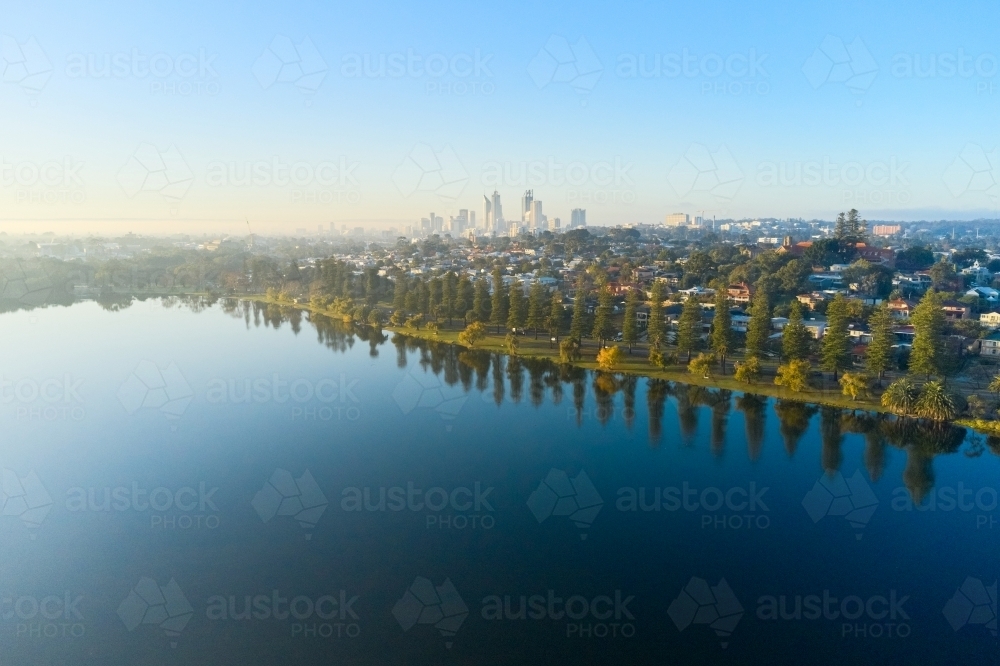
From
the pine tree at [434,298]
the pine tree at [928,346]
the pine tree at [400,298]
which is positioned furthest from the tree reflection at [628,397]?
the pine tree at [400,298]

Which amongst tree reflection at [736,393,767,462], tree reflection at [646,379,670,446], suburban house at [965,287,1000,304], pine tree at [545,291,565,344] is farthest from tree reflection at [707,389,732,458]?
suburban house at [965,287,1000,304]

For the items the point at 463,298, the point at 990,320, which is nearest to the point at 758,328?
the point at 990,320

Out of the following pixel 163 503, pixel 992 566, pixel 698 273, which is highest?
pixel 698 273

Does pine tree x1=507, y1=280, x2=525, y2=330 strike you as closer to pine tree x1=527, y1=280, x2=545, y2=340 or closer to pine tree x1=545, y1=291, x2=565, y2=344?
pine tree x1=527, y1=280, x2=545, y2=340

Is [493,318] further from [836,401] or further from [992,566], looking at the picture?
[992,566]

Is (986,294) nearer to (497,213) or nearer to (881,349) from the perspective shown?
(881,349)

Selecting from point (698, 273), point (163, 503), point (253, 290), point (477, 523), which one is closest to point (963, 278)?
point (698, 273)

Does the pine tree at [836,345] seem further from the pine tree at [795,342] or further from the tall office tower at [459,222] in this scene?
the tall office tower at [459,222]

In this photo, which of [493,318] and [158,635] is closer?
[158,635]
